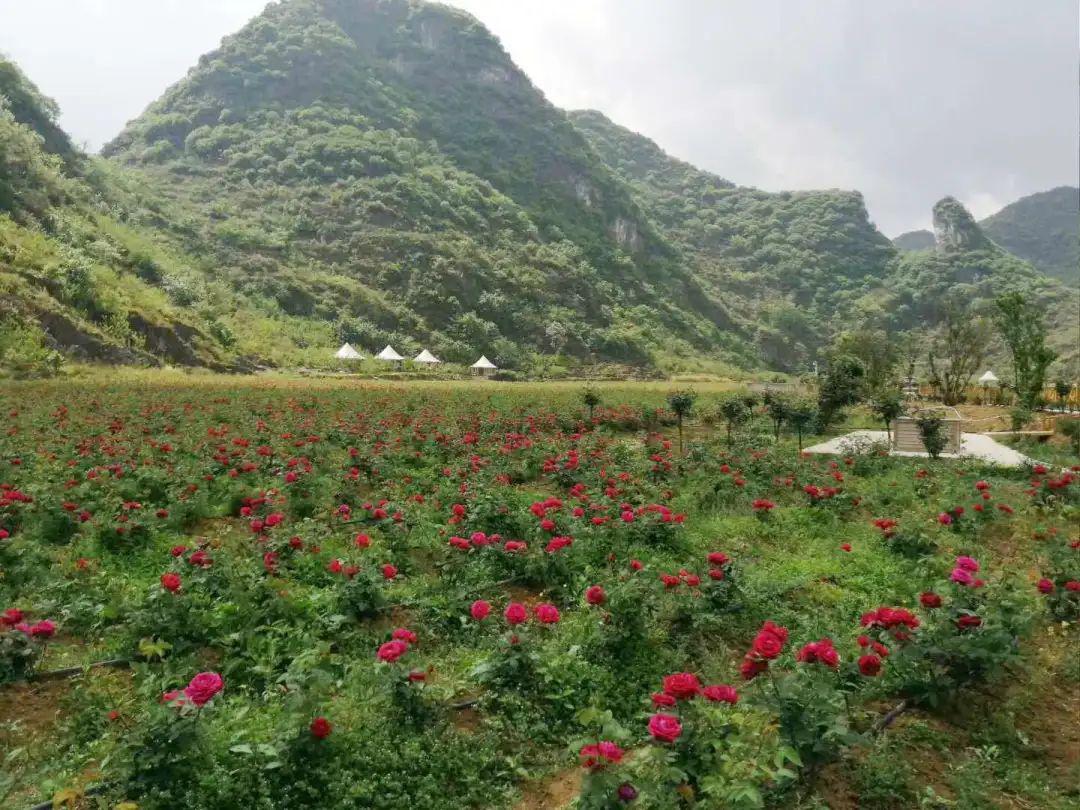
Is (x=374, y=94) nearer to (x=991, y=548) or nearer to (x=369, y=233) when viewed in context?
(x=369, y=233)

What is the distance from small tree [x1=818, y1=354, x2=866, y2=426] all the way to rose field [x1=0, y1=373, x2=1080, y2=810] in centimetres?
1188

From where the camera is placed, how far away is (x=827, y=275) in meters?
142

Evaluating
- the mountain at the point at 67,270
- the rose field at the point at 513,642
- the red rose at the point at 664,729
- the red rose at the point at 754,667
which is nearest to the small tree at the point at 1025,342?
the rose field at the point at 513,642

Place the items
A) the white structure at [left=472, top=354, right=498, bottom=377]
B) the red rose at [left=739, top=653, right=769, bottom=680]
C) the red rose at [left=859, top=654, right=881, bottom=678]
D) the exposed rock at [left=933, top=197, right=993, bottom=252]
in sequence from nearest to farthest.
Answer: the red rose at [left=739, top=653, right=769, bottom=680]
the red rose at [left=859, top=654, right=881, bottom=678]
the white structure at [left=472, top=354, right=498, bottom=377]
the exposed rock at [left=933, top=197, right=993, bottom=252]

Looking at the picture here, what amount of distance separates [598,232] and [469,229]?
105 ft

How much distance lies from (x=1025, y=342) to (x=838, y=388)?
16294 mm

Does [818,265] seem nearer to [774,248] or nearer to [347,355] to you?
[774,248]

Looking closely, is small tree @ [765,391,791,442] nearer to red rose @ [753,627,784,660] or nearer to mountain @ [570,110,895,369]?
red rose @ [753,627,784,660]

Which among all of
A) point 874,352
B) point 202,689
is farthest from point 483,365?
point 202,689

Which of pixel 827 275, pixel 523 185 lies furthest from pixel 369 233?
pixel 827 275

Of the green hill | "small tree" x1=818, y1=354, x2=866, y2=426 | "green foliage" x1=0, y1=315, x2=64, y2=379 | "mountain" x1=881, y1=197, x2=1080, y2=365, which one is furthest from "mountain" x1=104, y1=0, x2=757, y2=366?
"mountain" x1=881, y1=197, x2=1080, y2=365

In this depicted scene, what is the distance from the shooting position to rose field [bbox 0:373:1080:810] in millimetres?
3184

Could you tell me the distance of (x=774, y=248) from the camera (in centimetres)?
14875

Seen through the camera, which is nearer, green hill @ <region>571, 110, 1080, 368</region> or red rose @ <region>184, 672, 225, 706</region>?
red rose @ <region>184, 672, 225, 706</region>
